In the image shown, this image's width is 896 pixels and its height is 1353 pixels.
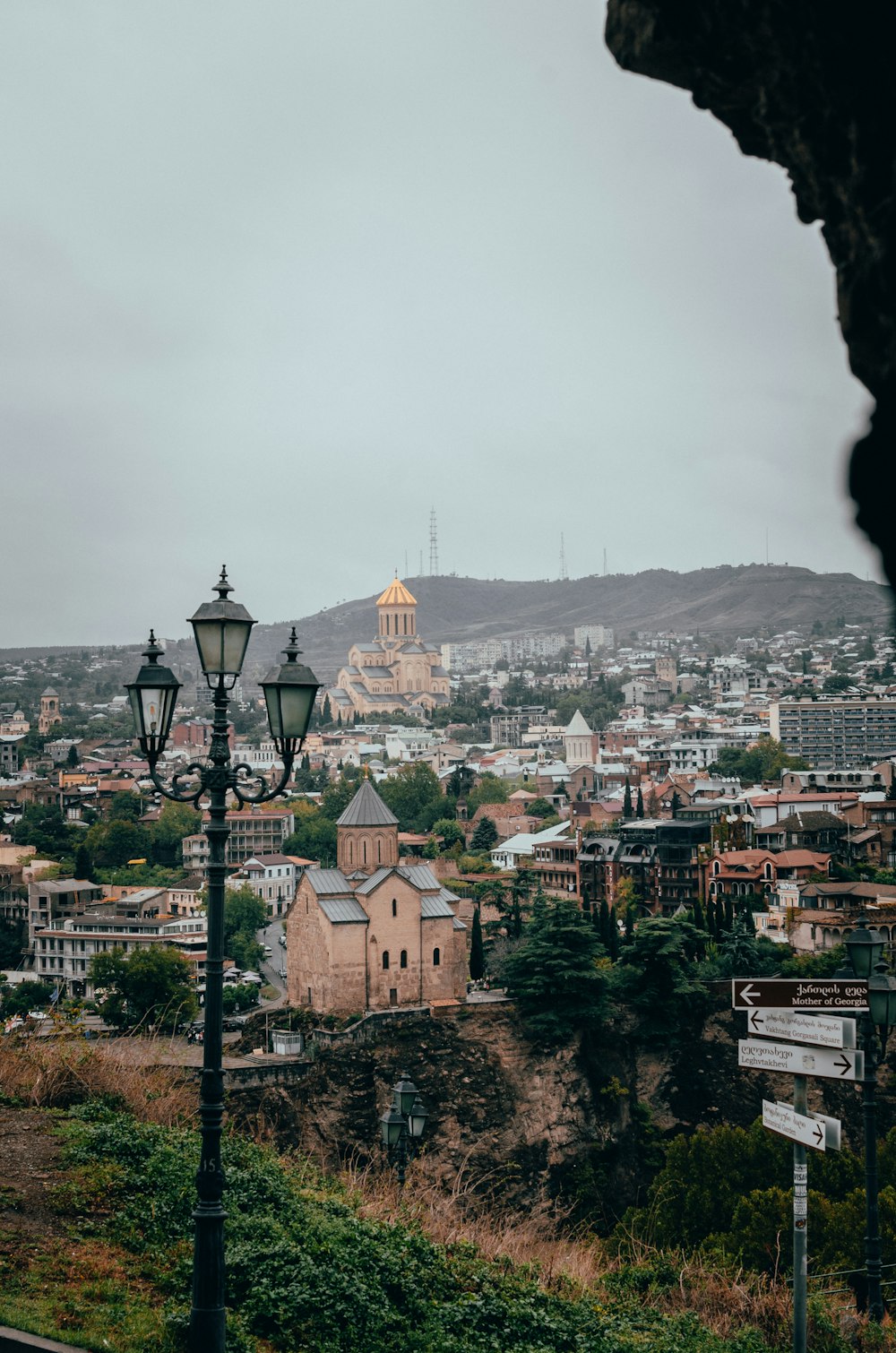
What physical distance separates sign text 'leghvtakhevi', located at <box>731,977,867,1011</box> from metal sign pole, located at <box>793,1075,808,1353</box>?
9.7 inches

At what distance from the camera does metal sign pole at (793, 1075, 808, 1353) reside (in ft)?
13.8

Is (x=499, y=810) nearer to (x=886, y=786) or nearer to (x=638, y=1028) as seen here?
(x=886, y=786)

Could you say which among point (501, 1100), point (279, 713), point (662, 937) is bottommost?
point (501, 1100)

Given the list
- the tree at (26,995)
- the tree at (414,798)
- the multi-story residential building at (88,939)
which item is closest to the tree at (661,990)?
the tree at (26,995)

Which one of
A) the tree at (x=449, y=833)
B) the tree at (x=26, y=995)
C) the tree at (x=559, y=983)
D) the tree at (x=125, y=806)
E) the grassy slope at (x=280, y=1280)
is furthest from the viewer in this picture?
the tree at (x=125, y=806)

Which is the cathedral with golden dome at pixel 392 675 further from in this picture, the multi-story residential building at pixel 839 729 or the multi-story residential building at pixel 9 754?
the multi-story residential building at pixel 839 729

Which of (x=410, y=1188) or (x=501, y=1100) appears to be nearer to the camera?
(x=410, y=1188)

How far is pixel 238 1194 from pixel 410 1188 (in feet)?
5.17

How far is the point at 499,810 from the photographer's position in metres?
47.7

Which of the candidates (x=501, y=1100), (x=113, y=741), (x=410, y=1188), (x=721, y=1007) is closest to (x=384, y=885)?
(x=501, y=1100)

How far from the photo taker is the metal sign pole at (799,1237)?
4195 mm

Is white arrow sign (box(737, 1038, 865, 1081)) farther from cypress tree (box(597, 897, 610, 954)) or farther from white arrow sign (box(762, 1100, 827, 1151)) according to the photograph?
cypress tree (box(597, 897, 610, 954))

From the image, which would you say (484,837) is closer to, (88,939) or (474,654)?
(88,939)

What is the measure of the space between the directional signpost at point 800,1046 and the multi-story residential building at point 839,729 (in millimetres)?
55941
